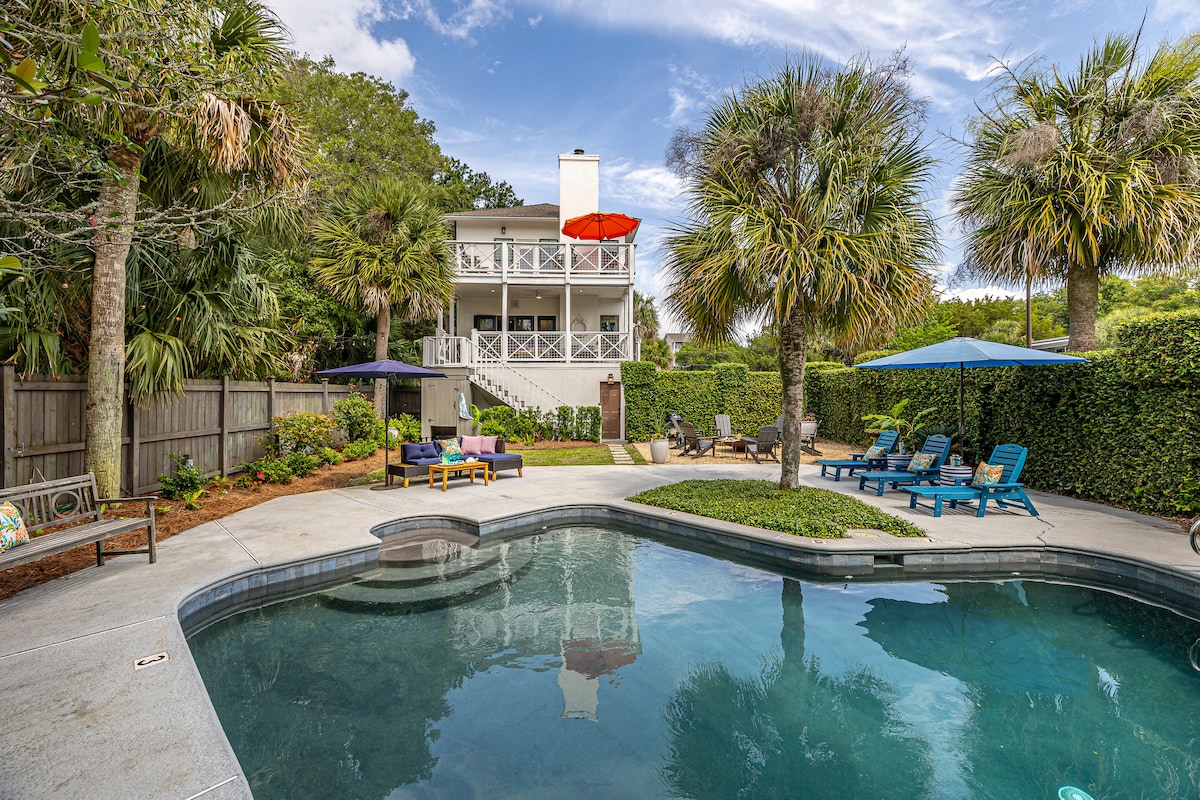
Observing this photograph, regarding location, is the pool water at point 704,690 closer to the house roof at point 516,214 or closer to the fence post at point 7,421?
the fence post at point 7,421

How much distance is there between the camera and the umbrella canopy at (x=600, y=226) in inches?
683

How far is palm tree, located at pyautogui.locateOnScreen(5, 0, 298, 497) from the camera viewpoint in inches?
211

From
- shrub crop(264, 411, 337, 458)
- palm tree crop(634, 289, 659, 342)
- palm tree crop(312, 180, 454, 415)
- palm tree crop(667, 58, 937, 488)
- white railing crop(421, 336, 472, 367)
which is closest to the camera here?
palm tree crop(667, 58, 937, 488)

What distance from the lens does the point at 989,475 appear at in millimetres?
8055

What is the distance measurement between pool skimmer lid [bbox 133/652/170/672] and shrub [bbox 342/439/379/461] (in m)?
10.5

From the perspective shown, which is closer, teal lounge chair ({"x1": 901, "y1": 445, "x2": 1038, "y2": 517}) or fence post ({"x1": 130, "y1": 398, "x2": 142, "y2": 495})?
teal lounge chair ({"x1": 901, "y1": 445, "x2": 1038, "y2": 517})

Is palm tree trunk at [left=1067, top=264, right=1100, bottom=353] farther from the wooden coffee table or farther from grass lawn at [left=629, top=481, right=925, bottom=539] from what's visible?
the wooden coffee table

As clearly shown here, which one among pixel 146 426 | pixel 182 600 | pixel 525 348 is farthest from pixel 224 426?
pixel 525 348

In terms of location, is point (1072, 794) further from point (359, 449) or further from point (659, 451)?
point (359, 449)

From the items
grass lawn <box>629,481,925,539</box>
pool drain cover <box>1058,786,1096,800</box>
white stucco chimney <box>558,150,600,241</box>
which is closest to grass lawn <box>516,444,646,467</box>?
grass lawn <box>629,481,925,539</box>

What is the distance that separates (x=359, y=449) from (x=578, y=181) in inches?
616

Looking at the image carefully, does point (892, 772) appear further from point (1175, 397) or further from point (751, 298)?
point (1175, 397)

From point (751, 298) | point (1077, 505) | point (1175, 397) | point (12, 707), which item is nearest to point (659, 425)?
point (751, 298)

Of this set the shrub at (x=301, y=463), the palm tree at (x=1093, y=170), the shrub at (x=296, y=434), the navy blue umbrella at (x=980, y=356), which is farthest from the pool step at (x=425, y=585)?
the palm tree at (x=1093, y=170)
